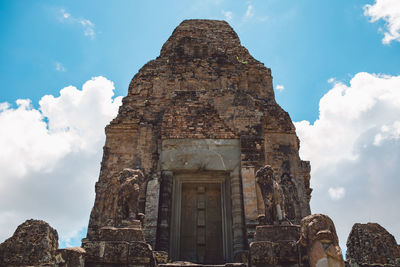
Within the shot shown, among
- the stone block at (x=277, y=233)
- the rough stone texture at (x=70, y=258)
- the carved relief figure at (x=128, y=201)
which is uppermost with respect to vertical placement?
the carved relief figure at (x=128, y=201)

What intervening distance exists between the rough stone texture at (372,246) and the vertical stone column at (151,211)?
5983 millimetres

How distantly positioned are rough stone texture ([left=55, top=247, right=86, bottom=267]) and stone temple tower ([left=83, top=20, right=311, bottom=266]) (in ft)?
5.25

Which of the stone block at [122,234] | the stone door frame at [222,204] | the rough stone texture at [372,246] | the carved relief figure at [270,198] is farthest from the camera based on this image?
the stone door frame at [222,204]

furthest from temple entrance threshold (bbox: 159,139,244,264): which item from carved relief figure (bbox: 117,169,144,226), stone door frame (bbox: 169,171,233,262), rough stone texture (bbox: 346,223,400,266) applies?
rough stone texture (bbox: 346,223,400,266)

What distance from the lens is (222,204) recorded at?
40.0 ft

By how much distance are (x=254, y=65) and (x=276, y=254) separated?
11754mm

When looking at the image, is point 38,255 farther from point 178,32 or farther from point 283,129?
point 178,32

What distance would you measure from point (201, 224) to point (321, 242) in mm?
5900

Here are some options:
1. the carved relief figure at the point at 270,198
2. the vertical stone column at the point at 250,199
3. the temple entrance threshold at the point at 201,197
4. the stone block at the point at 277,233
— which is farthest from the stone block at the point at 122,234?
the vertical stone column at the point at 250,199

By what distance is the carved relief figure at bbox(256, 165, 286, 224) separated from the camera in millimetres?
8828

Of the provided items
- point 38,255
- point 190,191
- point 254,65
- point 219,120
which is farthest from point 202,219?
point 254,65

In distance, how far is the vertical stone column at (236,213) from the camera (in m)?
10.8

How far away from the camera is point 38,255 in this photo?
25.8ft

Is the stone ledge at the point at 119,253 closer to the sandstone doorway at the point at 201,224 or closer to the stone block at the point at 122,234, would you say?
the stone block at the point at 122,234
